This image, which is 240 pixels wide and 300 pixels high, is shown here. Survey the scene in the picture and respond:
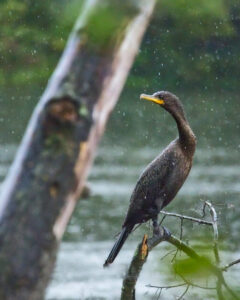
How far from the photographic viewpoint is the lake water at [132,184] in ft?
39.3

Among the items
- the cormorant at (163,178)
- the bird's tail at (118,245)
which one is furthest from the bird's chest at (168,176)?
the bird's tail at (118,245)

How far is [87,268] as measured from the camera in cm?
1405

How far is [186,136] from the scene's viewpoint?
5480 mm

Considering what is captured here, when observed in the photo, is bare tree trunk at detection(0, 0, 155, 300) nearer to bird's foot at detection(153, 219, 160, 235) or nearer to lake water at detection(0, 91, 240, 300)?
lake water at detection(0, 91, 240, 300)

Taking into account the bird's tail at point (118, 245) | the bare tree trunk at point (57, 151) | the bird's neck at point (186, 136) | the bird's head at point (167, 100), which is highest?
the bare tree trunk at point (57, 151)

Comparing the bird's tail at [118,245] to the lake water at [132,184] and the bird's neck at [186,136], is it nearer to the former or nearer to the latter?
Answer: the lake water at [132,184]

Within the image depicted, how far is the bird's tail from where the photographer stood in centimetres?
492

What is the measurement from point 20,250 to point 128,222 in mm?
4023

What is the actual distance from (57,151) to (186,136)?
3984 mm

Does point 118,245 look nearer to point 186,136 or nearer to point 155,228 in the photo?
point 155,228

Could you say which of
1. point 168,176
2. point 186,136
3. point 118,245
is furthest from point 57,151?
point 168,176

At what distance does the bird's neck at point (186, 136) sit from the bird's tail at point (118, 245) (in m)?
0.50

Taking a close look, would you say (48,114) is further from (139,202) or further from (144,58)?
(144,58)

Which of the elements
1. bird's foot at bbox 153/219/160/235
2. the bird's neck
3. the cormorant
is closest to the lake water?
bird's foot at bbox 153/219/160/235
